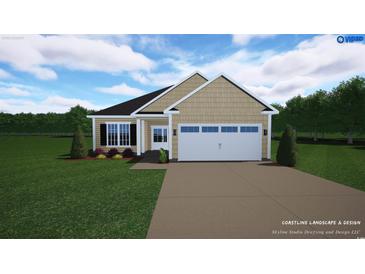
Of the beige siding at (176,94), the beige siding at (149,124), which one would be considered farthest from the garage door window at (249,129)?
the beige siding at (149,124)

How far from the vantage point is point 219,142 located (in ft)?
39.1

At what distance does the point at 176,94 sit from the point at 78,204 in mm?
11772

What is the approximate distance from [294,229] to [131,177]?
20.6 feet

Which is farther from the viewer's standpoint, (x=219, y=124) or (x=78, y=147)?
(x=78, y=147)

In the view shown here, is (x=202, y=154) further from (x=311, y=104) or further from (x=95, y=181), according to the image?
(x=311, y=104)

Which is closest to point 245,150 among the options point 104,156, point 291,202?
point 291,202

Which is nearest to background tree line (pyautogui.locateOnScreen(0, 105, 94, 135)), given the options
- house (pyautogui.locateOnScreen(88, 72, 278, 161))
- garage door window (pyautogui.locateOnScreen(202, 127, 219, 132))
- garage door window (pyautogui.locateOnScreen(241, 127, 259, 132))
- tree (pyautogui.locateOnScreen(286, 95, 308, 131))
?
house (pyautogui.locateOnScreen(88, 72, 278, 161))

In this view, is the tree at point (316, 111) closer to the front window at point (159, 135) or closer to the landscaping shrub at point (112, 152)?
the front window at point (159, 135)

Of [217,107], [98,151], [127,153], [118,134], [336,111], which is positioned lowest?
[127,153]

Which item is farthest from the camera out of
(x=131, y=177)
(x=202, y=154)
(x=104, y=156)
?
(x=104, y=156)

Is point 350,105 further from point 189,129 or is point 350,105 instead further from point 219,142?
point 189,129

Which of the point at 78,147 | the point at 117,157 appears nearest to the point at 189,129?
the point at 117,157

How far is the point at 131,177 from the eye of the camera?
339 inches

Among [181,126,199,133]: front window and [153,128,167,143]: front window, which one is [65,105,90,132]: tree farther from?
[181,126,199,133]: front window
